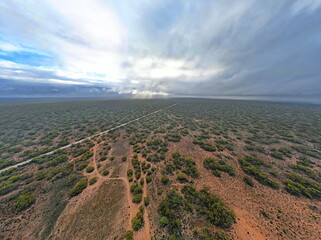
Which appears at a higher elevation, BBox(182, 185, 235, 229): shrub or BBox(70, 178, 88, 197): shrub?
BBox(182, 185, 235, 229): shrub

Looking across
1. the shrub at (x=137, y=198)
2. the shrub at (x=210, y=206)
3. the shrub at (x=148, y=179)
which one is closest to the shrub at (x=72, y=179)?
the shrub at (x=137, y=198)

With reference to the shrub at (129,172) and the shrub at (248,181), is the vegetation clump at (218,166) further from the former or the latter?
the shrub at (129,172)

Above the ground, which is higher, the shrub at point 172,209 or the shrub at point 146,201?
→ the shrub at point 172,209

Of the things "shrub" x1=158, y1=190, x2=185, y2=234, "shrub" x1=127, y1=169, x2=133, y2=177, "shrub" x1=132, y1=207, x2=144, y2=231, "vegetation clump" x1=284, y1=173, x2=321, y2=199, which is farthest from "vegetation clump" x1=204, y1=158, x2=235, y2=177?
"shrub" x1=127, y1=169, x2=133, y2=177

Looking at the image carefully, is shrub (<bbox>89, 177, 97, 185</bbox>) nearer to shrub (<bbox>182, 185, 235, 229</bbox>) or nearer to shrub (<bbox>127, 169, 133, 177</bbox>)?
shrub (<bbox>127, 169, 133, 177</bbox>)

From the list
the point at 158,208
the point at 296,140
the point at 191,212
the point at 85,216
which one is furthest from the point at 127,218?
the point at 296,140

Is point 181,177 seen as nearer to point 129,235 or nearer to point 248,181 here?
point 129,235
